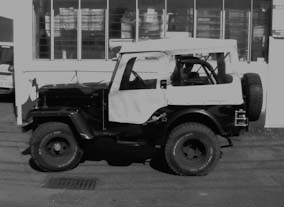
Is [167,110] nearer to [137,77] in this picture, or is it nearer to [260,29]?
[137,77]

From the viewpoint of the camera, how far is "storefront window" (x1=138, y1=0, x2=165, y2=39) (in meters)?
Answer: 12.3

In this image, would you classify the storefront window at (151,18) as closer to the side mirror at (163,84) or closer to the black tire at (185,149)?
the side mirror at (163,84)

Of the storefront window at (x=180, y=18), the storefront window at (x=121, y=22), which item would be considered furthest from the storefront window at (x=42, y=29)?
the storefront window at (x=180, y=18)

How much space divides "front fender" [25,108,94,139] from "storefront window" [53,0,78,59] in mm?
4376

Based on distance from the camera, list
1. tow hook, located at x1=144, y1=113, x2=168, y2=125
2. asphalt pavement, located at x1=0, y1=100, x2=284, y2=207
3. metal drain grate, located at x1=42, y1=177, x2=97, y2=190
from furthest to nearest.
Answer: tow hook, located at x1=144, y1=113, x2=168, y2=125 < metal drain grate, located at x1=42, y1=177, x2=97, y2=190 < asphalt pavement, located at x1=0, y1=100, x2=284, y2=207

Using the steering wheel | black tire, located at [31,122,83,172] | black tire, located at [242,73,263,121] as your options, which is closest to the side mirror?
the steering wheel

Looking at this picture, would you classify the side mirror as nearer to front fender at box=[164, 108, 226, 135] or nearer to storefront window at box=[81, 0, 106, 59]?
front fender at box=[164, 108, 226, 135]

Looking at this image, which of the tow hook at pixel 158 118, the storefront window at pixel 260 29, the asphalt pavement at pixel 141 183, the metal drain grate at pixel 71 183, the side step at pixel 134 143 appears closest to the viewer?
the asphalt pavement at pixel 141 183

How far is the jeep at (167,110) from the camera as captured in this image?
791cm

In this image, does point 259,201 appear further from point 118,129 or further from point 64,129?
point 64,129

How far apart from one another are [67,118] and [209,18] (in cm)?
547

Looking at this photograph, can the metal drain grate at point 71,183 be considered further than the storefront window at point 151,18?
No

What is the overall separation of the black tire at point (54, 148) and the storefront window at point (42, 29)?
14.8ft

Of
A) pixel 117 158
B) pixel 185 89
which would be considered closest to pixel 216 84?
pixel 185 89
